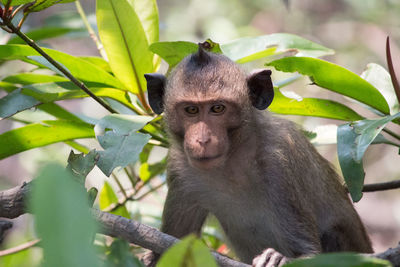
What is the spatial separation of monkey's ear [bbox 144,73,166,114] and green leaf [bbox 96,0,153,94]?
0.19 feet

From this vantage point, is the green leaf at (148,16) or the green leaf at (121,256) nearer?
the green leaf at (121,256)

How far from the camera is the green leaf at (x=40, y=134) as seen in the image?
3.91m

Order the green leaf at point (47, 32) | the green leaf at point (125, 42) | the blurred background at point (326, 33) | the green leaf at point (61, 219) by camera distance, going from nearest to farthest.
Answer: the green leaf at point (61, 219) → the green leaf at point (125, 42) → the green leaf at point (47, 32) → the blurred background at point (326, 33)

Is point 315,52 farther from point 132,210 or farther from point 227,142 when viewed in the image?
point 132,210

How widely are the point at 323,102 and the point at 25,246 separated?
210 cm

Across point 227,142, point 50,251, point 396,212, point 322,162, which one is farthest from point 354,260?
point 396,212

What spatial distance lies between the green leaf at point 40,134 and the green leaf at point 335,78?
1.36 m

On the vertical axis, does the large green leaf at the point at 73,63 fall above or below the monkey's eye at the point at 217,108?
above

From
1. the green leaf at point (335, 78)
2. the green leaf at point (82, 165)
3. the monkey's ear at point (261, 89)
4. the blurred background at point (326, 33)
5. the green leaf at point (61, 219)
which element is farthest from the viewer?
the blurred background at point (326, 33)

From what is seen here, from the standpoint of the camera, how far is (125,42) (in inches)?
157

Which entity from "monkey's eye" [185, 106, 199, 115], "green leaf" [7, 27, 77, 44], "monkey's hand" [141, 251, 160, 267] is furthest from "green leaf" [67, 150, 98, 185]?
"green leaf" [7, 27, 77, 44]

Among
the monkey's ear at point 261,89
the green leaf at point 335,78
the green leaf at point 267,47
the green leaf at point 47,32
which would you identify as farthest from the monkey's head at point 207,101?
the green leaf at point 47,32

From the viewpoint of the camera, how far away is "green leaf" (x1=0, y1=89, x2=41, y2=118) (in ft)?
12.2

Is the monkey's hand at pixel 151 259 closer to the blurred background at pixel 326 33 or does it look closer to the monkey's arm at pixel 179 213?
the monkey's arm at pixel 179 213
